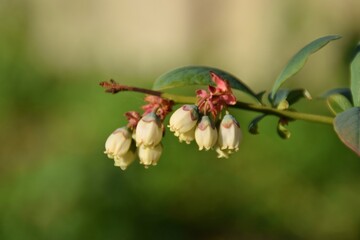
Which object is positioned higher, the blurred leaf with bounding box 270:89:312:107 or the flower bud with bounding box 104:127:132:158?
the blurred leaf with bounding box 270:89:312:107

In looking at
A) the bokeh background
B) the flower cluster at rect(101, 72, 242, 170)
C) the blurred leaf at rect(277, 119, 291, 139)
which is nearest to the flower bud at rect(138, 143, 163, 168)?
the flower cluster at rect(101, 72, 242, 170)

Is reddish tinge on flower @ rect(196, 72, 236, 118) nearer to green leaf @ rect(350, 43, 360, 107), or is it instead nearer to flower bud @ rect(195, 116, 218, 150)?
flower bud @ rect(195, 116, 218, 150)

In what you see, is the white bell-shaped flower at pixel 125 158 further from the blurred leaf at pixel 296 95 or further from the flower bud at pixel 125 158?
the blurred leaf at pixel 296 95

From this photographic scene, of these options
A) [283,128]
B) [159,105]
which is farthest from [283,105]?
[159,105]

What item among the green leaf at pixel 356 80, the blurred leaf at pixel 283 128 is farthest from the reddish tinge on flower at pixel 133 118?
the green leaf at pixel 356 80

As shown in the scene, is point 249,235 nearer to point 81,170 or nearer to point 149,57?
point 81,170
